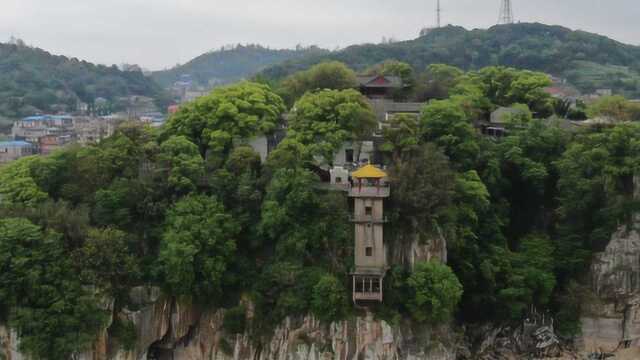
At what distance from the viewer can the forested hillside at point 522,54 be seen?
262 ft

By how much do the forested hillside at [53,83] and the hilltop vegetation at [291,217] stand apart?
55.5 metres

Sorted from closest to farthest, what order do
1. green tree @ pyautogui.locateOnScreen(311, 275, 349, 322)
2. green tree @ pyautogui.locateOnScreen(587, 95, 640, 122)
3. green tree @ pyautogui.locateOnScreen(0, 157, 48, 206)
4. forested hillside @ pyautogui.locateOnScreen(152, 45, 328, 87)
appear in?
green tree @ pyautogui.locateOnScreen(311, 275, 349, 322) < green tree @ pyautogui.locateOnScreen(0, 157, 48, 206) < green tree @ pyautogui.locateOnScreen(587, 95, 640, 122) < forested hillside @ pyautogui.locateOnScreen(152, 45, 328, 87)

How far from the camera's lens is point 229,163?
29.2 metres

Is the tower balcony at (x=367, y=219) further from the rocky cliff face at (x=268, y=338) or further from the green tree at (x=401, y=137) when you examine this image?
the green tree at (x=401, y=137)

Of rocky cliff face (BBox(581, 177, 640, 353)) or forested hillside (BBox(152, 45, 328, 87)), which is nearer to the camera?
rocky cliff face (BBox(581, 177, 640, 353))

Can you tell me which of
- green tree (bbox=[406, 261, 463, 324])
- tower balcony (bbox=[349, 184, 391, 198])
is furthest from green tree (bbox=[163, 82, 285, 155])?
green tree (bbox=[406, 261, 463, 324])

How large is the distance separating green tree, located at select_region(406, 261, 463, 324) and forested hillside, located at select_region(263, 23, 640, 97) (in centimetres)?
5299

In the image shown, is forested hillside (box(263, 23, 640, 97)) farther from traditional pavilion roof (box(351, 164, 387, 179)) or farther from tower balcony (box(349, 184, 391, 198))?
tower balcony (box(349, 184, 391, 198))

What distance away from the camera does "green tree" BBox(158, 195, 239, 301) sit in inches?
1055

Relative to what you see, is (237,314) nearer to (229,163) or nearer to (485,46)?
(229,163)

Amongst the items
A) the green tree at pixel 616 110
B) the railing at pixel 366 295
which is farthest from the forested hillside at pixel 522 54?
the railing at pixel 366 295

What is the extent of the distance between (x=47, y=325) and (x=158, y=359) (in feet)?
15.1

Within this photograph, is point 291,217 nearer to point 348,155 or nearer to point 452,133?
point 348,155

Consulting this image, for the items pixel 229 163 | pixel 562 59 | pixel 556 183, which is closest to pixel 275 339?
pixel 229 163
